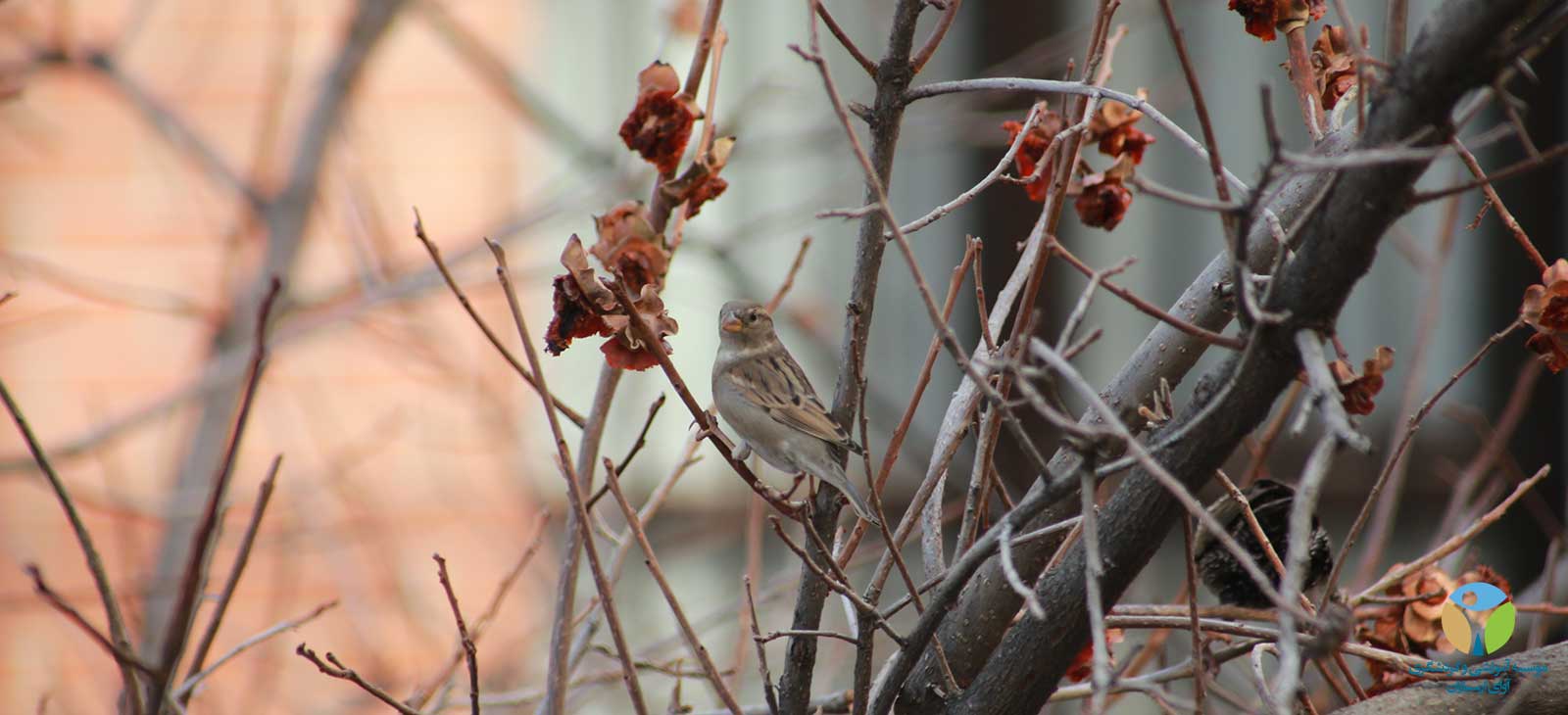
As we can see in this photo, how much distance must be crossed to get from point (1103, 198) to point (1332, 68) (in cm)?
33

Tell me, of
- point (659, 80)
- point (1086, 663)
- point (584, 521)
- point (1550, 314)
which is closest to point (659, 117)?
point (659, 80)

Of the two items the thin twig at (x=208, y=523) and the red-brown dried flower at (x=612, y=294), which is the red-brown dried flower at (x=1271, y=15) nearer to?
the red-brown dried flower at (x=612, y=294)

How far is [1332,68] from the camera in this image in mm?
1657

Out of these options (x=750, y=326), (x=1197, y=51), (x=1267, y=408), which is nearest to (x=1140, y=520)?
(x=1267, y=408)

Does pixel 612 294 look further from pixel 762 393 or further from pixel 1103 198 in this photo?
pixel 762 393

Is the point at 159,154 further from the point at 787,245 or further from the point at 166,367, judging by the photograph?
the point at 787,245

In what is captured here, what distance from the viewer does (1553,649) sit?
1.60m

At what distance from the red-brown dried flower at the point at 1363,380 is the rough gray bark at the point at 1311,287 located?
162 millimetres

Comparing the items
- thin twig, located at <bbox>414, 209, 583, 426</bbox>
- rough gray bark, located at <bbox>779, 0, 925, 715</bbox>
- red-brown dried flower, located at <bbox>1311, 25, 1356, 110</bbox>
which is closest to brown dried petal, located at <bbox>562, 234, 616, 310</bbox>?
thin twig, located at <bbox>414, 209, 583, 426</bbox>

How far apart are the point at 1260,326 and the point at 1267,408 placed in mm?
102

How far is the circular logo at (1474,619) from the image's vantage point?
1665 mm

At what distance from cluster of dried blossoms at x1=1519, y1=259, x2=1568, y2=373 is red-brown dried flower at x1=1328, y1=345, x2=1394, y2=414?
0.27m

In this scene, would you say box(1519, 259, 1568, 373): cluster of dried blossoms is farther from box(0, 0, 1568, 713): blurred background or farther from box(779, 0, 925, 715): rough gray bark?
box(0, 0, 1568, 713): blurred background

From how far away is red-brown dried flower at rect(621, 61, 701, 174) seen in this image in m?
1.46
